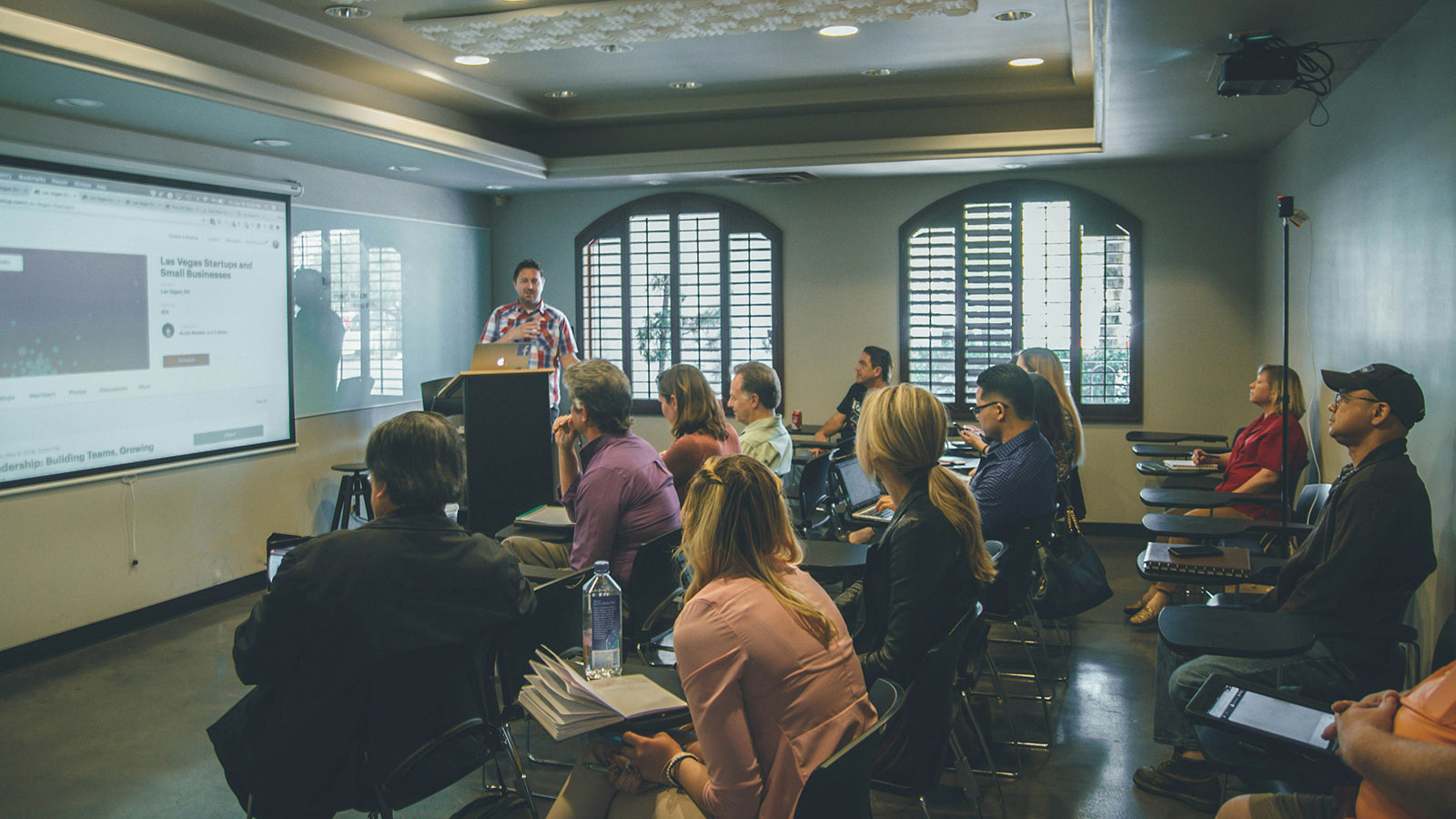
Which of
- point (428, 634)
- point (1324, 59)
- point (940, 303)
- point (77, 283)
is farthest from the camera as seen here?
point (940, 303)

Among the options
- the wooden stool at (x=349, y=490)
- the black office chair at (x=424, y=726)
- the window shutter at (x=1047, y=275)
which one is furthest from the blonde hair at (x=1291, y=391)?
the wooden stool at (x=349, y=490)

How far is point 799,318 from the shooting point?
789 cm

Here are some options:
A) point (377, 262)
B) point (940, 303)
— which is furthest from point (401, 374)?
point (940, 303)

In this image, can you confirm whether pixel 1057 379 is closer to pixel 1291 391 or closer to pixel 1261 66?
pixel 1291 391

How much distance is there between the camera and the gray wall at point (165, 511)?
15.3 feet

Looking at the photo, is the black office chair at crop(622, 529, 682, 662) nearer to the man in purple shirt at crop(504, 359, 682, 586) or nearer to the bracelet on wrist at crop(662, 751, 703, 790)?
the man in purple shirt at crop(504, 359, 682, 586)

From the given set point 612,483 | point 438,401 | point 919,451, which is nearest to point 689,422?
point 612,483

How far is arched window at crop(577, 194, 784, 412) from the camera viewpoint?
7.95m

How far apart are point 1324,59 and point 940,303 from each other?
372 cm

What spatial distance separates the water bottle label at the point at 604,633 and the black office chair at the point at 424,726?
0.96 ft

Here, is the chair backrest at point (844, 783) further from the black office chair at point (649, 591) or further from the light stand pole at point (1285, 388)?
the light stand pole at point (1285, 388)

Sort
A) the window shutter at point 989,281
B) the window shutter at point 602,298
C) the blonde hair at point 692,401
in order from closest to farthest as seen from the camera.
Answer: the blonde hair at point 692,401, the window shutter at point 989,281, the window shutter at point 602,298

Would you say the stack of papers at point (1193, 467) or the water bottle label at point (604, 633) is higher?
the stack of papers at point (1193, 467)

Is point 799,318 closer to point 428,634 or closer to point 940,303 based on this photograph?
point 940,303
